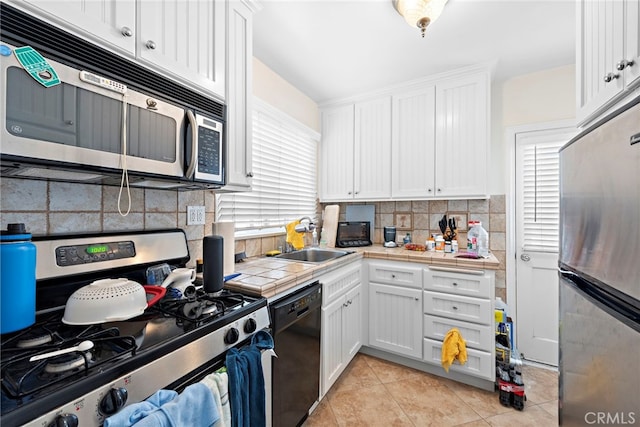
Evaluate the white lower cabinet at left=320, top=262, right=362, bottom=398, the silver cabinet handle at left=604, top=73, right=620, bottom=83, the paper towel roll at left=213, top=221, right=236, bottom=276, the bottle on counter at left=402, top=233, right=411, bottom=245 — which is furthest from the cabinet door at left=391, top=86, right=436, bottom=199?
→ the paper towel roll at left=213, top=221, right=236, bottom=276

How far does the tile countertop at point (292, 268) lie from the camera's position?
4.21ft

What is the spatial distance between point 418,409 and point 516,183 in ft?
6.88

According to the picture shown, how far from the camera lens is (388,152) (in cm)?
266

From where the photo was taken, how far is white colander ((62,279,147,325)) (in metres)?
0.81

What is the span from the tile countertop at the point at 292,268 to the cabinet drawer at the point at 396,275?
0.25ft

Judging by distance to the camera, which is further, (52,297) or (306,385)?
(306,385)

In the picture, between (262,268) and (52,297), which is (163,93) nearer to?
(52,297)

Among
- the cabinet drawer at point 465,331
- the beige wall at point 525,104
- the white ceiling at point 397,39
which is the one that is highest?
the white ceiling at point 397,39

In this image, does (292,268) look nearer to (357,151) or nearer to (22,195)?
(22,195)

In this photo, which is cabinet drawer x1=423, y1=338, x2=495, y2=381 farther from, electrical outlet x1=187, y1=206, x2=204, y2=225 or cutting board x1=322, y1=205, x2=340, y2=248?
electrical outlet x1=187, y1=206, x2=204, y2=225

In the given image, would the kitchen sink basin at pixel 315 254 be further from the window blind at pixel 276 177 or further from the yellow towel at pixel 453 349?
the yellow towel at pixel 453 349

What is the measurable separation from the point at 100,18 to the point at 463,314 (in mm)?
2567

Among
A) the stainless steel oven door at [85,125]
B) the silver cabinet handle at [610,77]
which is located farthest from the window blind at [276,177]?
the silver cabinet handle at [610,77]

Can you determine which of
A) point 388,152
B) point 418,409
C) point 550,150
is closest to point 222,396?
point 418,409
